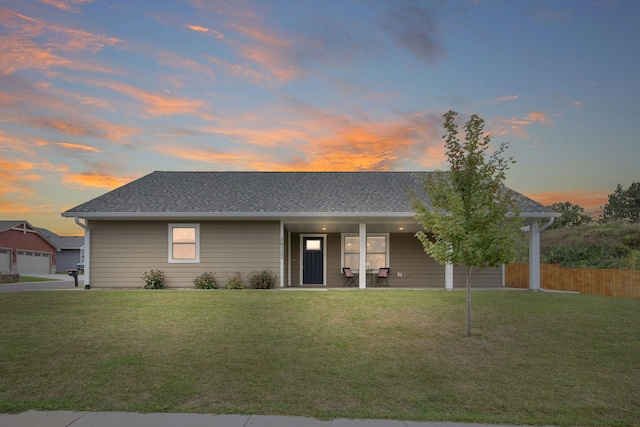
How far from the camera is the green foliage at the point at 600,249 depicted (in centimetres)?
2339

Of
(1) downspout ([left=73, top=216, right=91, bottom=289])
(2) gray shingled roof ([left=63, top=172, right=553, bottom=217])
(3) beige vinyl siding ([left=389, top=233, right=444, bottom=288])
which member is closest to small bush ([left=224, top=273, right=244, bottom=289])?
(2) gray shingled roof ([left=63, top=172, right=553, bottom=217])

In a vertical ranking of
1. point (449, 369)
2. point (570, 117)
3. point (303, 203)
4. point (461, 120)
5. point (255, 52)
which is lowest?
point (449, 369)

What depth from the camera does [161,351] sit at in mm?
7625

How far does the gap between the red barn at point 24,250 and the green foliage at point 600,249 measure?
40.8 m

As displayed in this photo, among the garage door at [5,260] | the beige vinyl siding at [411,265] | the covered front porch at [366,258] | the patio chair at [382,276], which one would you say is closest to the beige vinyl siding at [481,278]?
the covered front porch at [366,258]

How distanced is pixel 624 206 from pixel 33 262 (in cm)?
5500

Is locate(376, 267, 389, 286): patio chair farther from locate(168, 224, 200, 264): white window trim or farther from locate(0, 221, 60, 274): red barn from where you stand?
locate(0, 221, 60, 274): red barn

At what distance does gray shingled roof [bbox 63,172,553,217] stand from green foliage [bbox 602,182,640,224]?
30.6 meters

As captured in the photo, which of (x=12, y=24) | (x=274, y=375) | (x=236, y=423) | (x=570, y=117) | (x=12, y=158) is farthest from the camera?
(x=12, y=158)

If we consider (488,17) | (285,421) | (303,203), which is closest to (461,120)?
(488,17)

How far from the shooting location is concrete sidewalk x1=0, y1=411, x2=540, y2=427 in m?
4.82

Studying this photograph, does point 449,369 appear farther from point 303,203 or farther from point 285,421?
point 303,203

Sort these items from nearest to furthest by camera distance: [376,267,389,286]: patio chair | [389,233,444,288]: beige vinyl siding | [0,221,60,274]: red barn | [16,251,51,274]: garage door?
[376,267,389,286]: patio chair → [389,233,444,288]: beige vinyl siding → [0,221,60,274]: red barn → [16,251,51,274]: garage door

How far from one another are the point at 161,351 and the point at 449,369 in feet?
14.7
